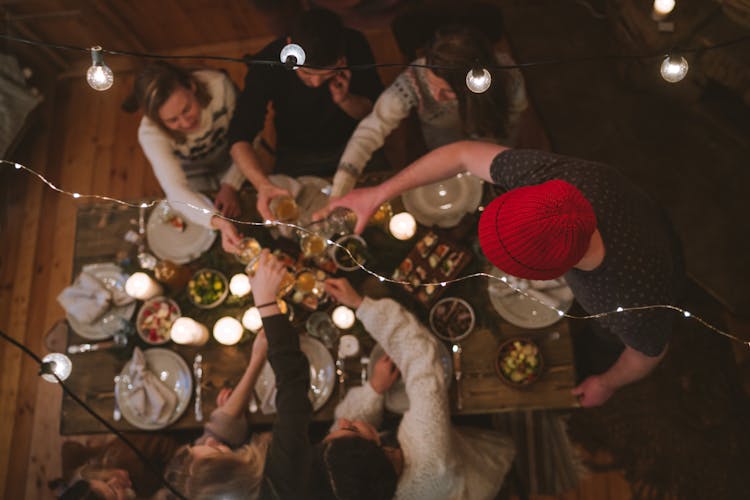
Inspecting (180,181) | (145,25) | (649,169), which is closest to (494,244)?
(180,181)

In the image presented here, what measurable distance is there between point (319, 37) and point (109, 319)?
1651 millimetres

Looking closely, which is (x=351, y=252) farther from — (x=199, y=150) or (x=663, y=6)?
(x=663, y=6)

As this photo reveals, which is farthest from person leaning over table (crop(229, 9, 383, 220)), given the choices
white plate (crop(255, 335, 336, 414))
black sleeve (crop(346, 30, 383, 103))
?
white plate (crop(255, 335, 336, 414))

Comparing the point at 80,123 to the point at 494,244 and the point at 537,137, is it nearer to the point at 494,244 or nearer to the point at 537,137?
the point at 537,137

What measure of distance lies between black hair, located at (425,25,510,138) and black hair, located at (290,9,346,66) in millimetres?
436

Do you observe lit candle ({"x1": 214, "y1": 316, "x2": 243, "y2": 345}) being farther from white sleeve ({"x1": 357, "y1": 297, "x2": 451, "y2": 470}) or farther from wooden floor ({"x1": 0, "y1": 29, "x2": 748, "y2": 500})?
wooden floor ({"x1": 0, "y1": 29, "x2": 748, "y2": 500})

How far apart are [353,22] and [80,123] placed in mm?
2271

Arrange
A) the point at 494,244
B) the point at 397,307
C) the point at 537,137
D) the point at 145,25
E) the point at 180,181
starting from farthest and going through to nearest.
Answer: the point at 145,25, the point at 537,137, the point at 180,181, the point at 397,307, the point at 494,244

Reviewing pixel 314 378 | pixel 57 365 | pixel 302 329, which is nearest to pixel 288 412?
pixel 314 378

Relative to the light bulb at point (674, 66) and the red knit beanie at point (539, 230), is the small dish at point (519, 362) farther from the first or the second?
the light bulb at point (674, 66)

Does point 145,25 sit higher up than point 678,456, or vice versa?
point 145,25

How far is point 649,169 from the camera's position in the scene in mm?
3445

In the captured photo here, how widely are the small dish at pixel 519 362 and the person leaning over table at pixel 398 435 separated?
0.26m

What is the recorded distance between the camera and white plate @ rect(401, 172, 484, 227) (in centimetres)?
252
